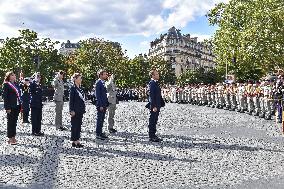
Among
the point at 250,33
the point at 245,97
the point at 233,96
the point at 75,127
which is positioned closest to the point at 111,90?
the point at 75,127

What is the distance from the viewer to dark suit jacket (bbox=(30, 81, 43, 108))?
1453 cm

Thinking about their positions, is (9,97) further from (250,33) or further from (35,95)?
(250,33)

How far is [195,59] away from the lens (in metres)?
163

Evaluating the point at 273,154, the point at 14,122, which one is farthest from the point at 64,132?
the point at 273,154

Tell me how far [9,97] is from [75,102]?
2018 mm

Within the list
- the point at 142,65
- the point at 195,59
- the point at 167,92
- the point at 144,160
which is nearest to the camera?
the point at 144,160

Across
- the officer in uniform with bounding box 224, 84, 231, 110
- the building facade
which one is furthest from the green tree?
the building facade

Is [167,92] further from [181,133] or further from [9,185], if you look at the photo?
[9,185]

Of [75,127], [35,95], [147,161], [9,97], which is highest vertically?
[35,95]

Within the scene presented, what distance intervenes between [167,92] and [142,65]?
6144 cm

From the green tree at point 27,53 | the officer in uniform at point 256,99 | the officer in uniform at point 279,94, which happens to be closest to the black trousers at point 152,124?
the officer in uniform at point 279,94

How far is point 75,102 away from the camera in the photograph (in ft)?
38.0

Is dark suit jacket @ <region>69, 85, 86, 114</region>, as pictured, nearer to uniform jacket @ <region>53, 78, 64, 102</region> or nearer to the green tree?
uniform jacket @ <region>53, 78, 64, 102</region>

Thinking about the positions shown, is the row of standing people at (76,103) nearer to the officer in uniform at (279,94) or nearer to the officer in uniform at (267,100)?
the officer in uniform at (279,94)
